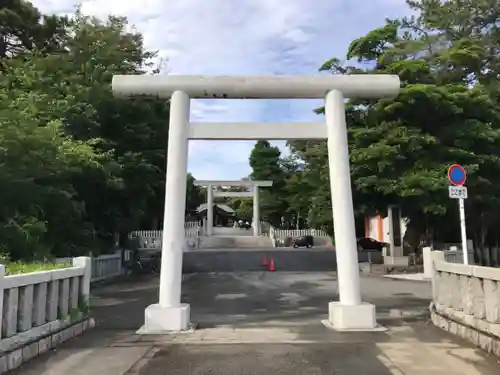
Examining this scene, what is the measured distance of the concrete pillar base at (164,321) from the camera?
8258 millimetres

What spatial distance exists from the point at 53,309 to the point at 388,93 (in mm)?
7207

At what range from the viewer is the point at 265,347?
22.8 feet

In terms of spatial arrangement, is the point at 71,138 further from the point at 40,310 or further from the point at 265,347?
the point at 265,347

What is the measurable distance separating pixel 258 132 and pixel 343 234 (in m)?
2.54

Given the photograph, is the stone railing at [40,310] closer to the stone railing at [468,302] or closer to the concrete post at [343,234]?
the concrete post at [343,234]

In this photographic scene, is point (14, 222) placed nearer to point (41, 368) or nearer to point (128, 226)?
point (41, 368)

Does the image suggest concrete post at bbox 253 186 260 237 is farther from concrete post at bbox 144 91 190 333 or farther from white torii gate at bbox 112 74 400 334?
concrete post at bbox 144 91 190 333

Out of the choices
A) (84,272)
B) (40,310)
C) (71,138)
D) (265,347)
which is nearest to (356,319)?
(265,347)

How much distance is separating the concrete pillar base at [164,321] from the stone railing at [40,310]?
3.99 ft

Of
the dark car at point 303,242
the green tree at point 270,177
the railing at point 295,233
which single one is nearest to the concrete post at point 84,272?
the dark car at point 303,242

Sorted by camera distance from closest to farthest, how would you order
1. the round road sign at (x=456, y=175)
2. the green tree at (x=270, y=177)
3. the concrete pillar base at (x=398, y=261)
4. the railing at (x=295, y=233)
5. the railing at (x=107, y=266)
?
the round road sign at (x=456, y=175)
the railing at (x=107, y=266)
the concrete pillar base at (x=398, y=261)
the railing at (x=295, y=233)
the green tree at (x=270, y=177)

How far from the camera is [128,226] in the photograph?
64.5ft

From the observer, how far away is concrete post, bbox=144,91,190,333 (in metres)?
8.33

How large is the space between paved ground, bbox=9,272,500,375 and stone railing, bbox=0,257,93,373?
225 millimetres
